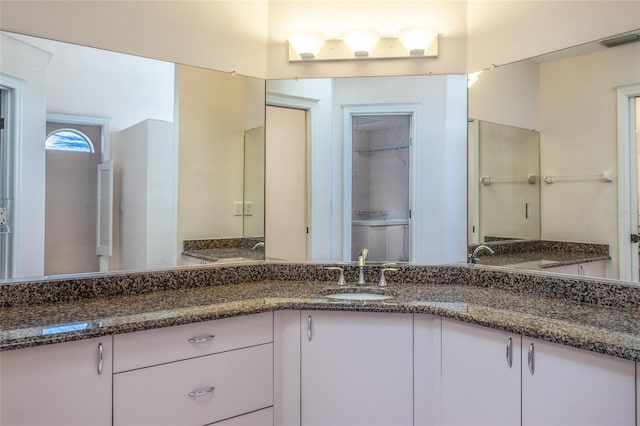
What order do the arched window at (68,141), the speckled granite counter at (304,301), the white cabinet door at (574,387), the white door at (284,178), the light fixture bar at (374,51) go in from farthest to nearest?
the white door at (284,178)
the light fixture bar at (374,51)
the arched window at (68,141)
the speckled granite counter at (304,301)
the white cabinet door at (574,387)

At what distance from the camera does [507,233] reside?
2.08 meters

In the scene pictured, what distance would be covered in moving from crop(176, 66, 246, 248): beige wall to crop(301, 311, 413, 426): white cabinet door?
30.3 inches

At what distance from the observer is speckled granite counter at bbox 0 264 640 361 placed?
1326mm

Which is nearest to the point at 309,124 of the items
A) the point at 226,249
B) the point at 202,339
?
the point at 226,249

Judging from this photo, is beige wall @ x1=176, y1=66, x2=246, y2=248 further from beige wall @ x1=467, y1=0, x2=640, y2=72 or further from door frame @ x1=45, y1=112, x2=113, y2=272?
beige wall @ x1=467, y1=0, x2=640, y2=72

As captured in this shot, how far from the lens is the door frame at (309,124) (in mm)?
2295

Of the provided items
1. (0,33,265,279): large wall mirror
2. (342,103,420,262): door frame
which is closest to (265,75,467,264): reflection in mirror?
(342,103,420,262): door frame

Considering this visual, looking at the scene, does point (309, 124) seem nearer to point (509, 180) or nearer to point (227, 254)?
point (227, 254)

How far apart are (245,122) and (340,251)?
2.81 feet

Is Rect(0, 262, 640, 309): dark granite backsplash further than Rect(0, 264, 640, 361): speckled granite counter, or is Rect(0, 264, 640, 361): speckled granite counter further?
Rect(0, 262, 640, 309): dark granite backsplash

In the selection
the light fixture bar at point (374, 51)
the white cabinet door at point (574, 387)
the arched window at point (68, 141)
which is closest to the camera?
the white cabinet door at point (574, 387)

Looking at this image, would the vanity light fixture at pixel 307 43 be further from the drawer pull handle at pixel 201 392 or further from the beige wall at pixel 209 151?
the drawer pull handle at pixel 201 392

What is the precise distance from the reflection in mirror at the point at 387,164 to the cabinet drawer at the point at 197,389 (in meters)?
0.74

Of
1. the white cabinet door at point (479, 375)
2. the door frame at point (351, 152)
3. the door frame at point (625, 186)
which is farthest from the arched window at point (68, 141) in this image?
the door frame at point (625, 186)
